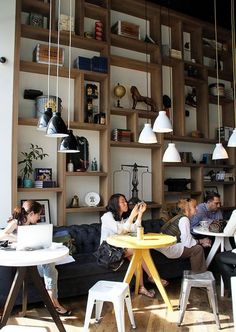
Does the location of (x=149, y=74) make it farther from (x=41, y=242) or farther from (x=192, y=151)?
(x=41, y=242)

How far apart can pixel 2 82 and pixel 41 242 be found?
232cm

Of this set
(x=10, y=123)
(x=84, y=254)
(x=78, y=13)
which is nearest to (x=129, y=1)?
(x=78, y=13)

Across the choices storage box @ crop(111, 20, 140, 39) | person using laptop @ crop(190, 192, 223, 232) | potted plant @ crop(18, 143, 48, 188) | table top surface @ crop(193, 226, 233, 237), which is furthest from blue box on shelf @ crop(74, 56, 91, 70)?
table top surface @ crop(193, 226, 233, 237)

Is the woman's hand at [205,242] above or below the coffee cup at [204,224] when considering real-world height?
below

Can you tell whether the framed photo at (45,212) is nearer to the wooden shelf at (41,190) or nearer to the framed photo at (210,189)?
the wooden shelf at (41,190)

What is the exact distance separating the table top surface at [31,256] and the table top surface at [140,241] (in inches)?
26.1

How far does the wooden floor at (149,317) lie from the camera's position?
2.80 meters

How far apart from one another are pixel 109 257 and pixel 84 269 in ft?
0.97

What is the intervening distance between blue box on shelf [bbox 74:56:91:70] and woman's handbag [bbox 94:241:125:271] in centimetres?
246

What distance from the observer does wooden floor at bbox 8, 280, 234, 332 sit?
110 inches

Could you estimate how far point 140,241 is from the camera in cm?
316

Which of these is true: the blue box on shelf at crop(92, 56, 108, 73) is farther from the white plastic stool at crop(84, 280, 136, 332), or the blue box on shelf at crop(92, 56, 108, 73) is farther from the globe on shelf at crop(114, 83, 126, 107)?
the white plastic stool at crop(84, 280, 136, 332)

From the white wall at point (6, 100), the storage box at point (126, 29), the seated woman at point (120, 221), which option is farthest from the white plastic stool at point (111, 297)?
the storage box at point (126, 29)

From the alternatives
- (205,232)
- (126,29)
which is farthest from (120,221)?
(126,29)
